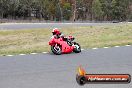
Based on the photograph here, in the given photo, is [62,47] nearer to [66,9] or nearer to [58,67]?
[58,67]

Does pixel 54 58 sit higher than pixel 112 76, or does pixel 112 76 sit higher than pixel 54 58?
pixel 112 76

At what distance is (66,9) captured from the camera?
109 meters

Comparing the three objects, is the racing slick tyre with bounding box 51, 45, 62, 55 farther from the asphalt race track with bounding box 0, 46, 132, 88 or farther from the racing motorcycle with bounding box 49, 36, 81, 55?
the asphalt race track with bounding box 0, 46, 132, 88

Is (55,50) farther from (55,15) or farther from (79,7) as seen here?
(79,7)

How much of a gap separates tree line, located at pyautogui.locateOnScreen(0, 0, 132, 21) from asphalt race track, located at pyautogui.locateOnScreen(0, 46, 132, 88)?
225 ft

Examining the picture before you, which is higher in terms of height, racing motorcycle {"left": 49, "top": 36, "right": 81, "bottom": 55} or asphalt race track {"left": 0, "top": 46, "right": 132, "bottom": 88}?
racing motorcycle {"left": 49, "top": 36, "right": 81, "bottom": 55}

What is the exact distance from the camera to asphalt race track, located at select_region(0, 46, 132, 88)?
330 inches

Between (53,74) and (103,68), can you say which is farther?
(103,68)

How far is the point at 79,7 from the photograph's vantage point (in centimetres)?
11931

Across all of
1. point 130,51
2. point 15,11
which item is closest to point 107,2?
point 15,11

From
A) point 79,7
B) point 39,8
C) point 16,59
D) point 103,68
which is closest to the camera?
point 103,68

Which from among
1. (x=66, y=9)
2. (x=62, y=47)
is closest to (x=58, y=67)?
(x=62, y=47)

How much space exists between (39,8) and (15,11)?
12968 millimetres

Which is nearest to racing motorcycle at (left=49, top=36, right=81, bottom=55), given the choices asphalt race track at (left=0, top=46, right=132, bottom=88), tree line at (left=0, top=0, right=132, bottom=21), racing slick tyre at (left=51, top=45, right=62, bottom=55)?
racing slick tyre at (left=51, top=45, right=62, bottom=55)
